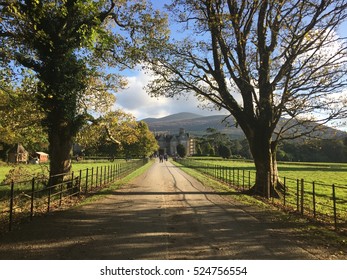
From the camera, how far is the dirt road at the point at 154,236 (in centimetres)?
588

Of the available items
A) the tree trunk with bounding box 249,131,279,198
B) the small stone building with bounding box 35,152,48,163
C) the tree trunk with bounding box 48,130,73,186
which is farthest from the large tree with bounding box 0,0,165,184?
the small stone building with bounding box 35,152,48,163

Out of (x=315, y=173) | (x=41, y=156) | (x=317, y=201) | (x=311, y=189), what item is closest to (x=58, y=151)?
(x=317, y=201)

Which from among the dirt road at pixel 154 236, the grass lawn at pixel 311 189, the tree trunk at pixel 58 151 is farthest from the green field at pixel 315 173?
the tree trunk at pixel 58 151

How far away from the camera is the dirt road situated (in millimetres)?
5875

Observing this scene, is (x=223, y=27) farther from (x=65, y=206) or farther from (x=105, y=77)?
(x=65, y=206)

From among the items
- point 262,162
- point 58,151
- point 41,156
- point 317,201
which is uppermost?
point 58,151

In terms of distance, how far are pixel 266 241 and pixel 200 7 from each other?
44.6 ft

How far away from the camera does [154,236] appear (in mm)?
7207

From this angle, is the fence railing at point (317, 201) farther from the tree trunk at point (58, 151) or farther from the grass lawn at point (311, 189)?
the tree trunk at point (58, 151)

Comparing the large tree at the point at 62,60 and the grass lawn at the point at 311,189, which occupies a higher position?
the large tree at the point at 62,60

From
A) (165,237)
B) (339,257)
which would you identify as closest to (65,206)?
(165,237)

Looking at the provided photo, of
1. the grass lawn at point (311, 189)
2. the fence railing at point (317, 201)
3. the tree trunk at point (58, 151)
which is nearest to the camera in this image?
the fence railing at point (317, 201)

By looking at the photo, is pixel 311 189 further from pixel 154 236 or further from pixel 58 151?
pixel 154 236

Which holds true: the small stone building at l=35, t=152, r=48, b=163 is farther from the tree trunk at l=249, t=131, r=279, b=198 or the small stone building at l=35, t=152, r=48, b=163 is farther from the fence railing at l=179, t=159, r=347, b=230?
the tree trunk at l=249, t=131, r=279, b=198
